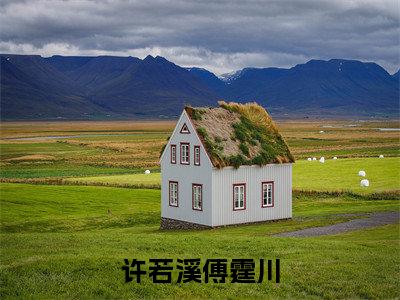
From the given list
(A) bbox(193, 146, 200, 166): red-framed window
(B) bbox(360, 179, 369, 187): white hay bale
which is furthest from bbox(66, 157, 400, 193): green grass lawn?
(A) bbox(193, 146, 200, 166): red-framed window

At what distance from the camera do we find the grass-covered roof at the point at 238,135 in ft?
155

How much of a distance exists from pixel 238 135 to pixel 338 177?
2995 cm

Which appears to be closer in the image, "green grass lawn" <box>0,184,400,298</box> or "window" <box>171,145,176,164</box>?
"green grass lawn" <box>0,184,400,298</box>

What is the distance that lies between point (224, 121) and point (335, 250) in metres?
24.0

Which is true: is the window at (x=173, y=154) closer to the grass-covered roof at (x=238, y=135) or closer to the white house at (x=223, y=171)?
the white house at (x=223, y=171)

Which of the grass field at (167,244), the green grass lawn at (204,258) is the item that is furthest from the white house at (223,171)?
the green grass lawn at (204,258)

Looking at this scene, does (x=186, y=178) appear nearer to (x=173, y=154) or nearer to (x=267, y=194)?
(x=173, y=154)

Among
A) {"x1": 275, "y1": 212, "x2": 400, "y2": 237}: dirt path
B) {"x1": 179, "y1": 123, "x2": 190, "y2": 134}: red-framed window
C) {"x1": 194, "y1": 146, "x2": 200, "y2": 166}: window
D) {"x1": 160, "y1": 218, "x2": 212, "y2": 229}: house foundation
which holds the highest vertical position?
{"x1": 179, "y1": 123, "x2": 190, "y2": 134}: red-framed window

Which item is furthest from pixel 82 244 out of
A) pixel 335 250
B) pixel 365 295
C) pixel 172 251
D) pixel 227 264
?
pixel 365 295

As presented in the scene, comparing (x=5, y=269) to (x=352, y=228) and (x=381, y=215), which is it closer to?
(x=352, y=228)

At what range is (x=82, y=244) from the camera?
29.7 m

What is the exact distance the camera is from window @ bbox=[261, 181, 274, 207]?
48.9m

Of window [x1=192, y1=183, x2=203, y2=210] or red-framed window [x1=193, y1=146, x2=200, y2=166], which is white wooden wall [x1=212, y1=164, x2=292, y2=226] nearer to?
window [x1=192, y1=183, x2=203, y2=210]

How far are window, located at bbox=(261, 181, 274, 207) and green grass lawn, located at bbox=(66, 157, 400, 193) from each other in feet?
60.3
